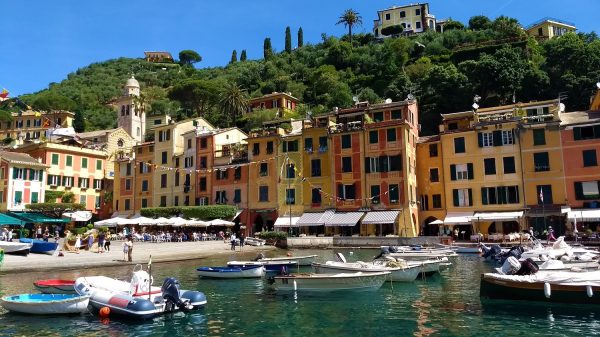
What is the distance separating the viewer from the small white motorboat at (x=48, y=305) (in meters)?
18.2

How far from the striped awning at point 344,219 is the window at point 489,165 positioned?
1337 centimetres

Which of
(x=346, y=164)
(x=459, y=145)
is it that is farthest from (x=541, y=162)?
(x=346, y=164)

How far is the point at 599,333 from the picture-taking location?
50.3ft

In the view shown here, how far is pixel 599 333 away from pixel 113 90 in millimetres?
155190

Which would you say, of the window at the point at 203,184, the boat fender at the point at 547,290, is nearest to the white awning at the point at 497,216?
the boat fender at the point at 547,290

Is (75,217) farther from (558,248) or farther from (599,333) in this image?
(599,333)

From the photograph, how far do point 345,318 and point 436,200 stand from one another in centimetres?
3870

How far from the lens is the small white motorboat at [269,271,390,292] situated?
74.5ft

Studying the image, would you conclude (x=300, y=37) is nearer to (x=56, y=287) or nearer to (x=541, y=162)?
(x=541, y=162)

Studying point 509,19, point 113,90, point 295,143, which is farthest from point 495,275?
point 113,90

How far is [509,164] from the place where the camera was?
5041 cm

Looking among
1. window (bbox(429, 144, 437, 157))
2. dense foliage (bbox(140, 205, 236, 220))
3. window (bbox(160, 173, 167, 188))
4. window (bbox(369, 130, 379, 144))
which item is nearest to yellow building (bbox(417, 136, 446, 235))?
window (bbox(429, 144, 437, 157))

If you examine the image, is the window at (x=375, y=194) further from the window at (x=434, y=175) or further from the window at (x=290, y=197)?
the window at (x=290, y=197)

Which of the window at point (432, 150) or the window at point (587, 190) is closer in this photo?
the window at point (587, 190)
